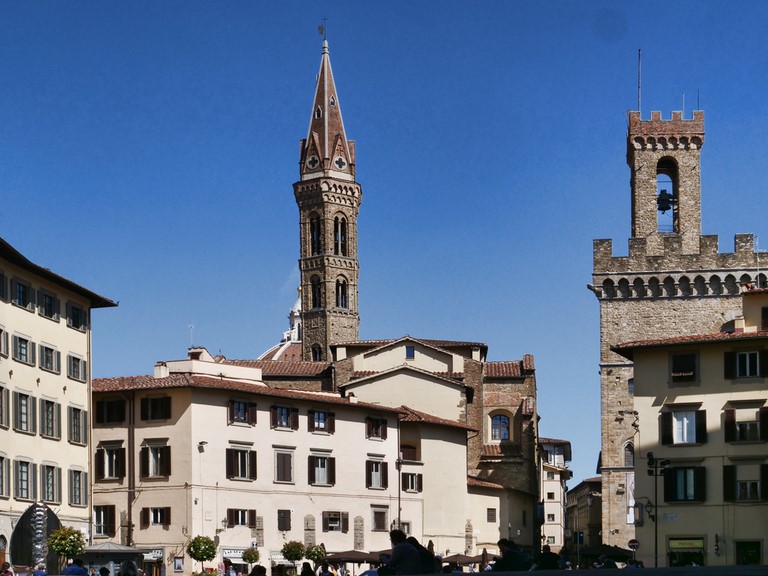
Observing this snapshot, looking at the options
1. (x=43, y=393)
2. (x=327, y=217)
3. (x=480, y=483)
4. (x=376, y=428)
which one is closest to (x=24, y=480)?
(x=43, y=393)

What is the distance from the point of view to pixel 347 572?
73000mm

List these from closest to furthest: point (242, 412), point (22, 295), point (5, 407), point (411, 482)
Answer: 1. point (5, 407)
2. point (22, 295)
3. point (242, 412)
4. point (411, 482)

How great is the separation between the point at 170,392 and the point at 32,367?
402 inches

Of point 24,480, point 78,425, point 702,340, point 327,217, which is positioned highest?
point 327,217

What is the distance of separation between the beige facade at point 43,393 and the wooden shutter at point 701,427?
25.1m

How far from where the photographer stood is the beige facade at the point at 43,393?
58.1 meters

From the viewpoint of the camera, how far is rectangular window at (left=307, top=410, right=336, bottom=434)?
7600 centimetres

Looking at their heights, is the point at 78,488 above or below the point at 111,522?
above

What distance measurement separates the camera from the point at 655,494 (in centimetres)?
6388

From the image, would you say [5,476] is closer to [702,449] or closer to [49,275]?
[49,275]

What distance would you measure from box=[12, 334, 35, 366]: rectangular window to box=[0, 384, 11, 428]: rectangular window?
1746mm

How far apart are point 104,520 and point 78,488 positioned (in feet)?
18.7

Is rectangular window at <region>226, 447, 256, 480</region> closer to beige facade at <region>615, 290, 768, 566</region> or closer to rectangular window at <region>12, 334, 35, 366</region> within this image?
rectangular window at <region>12, 334, 35, 366</region>

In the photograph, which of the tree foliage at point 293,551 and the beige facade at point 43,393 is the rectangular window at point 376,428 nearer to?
the tree foliage at point 293,551
